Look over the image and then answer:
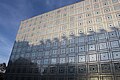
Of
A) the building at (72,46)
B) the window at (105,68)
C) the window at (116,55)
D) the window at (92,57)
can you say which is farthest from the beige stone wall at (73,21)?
the window at (105,68)

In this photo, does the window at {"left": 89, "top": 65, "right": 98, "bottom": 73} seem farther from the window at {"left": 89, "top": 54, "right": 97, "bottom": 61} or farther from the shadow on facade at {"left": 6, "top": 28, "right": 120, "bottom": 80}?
the window at {"left": 89, "top": 54, "right": 97, "bottom": 61}

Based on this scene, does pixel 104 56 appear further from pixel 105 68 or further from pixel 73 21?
pixel 73 21

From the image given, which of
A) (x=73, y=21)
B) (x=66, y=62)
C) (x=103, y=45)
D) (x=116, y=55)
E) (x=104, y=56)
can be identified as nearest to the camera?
(x=116, y=55)

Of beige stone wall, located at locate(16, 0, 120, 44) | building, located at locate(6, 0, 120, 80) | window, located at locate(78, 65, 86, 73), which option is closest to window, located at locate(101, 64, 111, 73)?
building, located at locate(6, 0, 120, 80)

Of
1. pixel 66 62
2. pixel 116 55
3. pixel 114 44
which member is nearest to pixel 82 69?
pixel 66 62

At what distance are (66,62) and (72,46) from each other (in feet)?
8.75


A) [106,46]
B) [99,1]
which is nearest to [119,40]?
[106,46]

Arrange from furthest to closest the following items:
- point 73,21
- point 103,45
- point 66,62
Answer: point 73,21 < point 66,62 < point 103,45

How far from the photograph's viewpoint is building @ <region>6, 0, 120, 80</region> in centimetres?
1567

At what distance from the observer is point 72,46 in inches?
744

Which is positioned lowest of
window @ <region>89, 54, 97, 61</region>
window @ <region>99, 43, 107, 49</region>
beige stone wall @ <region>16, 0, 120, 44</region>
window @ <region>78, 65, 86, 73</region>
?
window @ <region>78, 65, 86, 73</region>

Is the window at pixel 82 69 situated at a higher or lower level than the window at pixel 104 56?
lower

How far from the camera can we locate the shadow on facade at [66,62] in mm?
15266

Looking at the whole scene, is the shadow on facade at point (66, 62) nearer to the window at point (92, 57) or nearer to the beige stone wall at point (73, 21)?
the window at point (92, 57)
